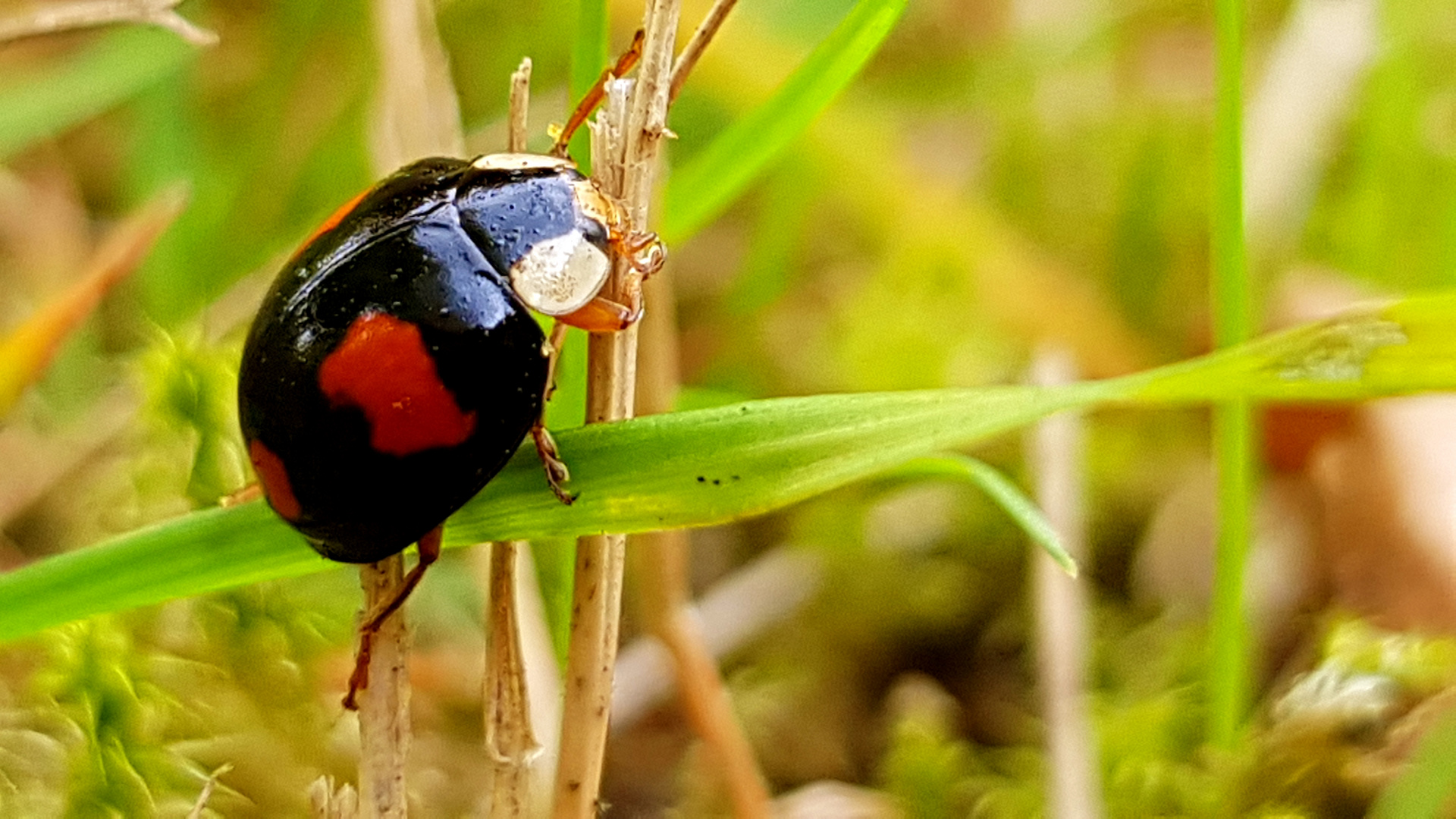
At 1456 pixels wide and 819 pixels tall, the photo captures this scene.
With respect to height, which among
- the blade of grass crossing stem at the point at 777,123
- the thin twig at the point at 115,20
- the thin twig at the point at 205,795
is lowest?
the thin twig at the point at 205,795

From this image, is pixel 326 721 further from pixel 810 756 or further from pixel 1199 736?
pixel 1199 736

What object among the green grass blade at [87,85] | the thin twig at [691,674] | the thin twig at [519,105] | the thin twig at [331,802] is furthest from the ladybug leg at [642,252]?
the green grass blade at [87,85]

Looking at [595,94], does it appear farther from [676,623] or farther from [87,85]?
[87,85]

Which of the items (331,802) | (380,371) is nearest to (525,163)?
(380,371)

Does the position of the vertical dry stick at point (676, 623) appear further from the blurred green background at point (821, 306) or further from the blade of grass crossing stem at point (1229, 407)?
the blade of grass crossing stem at point (1229, 407)

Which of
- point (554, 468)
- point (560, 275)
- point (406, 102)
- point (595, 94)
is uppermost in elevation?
point (406, 102)

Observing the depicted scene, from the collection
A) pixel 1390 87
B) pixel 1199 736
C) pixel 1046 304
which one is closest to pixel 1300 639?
pixel 1199 736

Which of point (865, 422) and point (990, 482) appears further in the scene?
point (990, 482)
